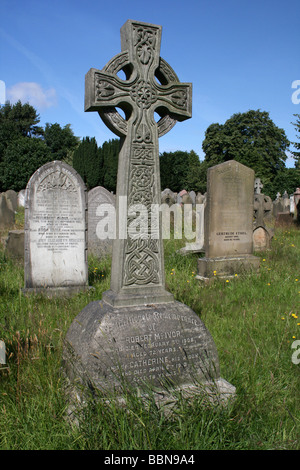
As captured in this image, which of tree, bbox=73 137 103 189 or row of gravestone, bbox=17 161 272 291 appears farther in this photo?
tree, bbox=73 137 103 189

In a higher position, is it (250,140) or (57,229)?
(250,140)

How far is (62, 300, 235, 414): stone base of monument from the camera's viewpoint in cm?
258

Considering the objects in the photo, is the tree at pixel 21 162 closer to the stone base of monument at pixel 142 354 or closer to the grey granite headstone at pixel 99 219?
the grey granite headstone at pixel 99 219

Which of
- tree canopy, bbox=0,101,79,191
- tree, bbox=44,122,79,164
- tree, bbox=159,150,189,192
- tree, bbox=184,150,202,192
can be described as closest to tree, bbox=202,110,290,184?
tree, bbox=184,150,202,192

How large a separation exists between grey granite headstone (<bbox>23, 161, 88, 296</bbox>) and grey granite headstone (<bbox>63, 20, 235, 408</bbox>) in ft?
9.88

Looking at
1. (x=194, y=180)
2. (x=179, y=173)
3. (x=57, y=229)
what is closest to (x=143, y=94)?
(x=57, y=229)

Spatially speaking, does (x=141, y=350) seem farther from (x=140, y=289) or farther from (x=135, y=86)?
(x=135, y=86)

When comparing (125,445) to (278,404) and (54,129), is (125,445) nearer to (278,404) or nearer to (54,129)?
(278,404)

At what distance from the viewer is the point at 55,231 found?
19.4 ft

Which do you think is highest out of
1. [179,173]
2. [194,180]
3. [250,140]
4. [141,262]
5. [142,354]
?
[250,140]

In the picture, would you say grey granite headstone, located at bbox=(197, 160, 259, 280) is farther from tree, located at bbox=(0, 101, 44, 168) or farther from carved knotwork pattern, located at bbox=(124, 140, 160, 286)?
tree, located at bbox=(0, 101, 44, 168)

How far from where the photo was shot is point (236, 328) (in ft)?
13.9

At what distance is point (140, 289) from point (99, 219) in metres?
6.39

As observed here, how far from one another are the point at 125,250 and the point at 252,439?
1.56 meters
